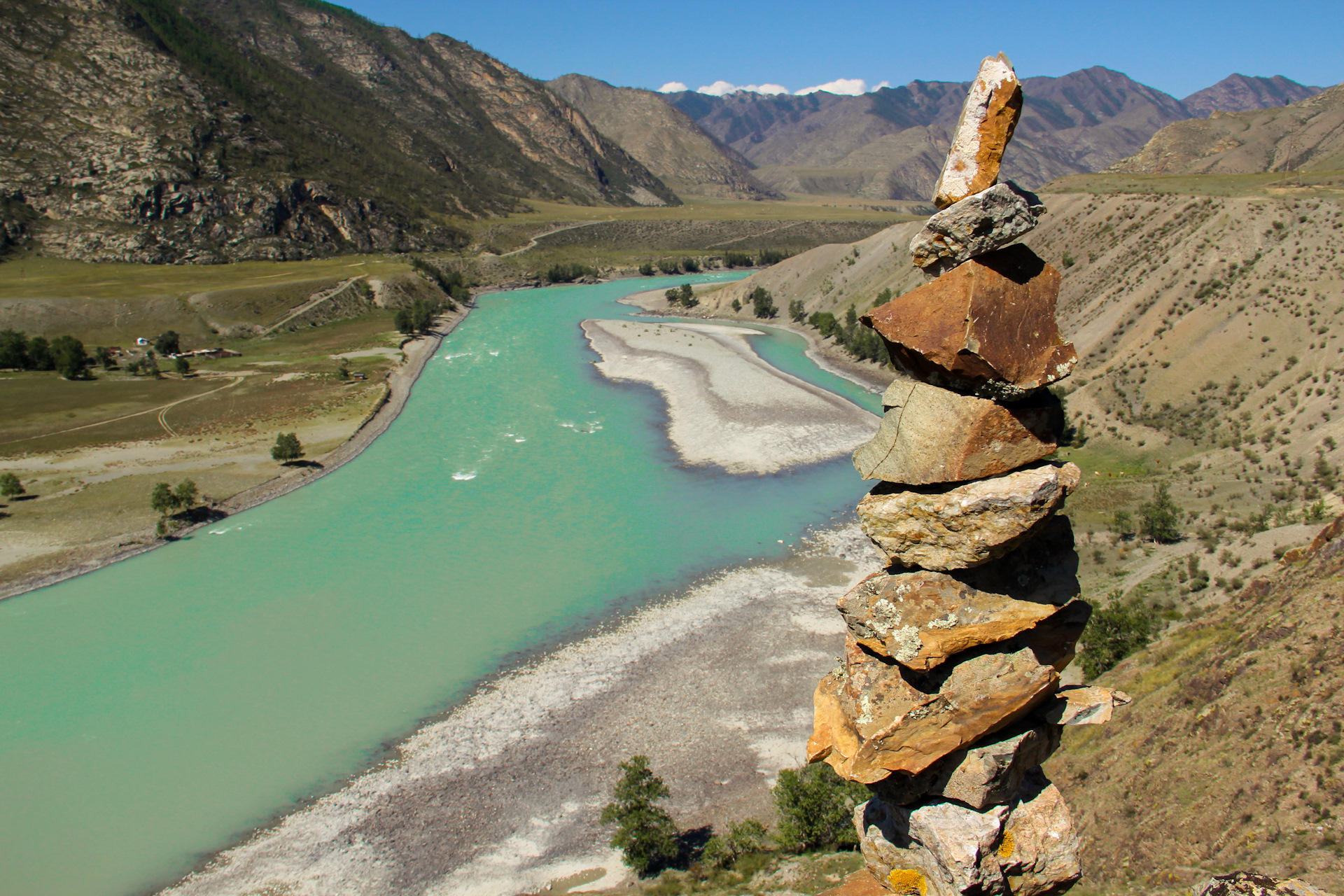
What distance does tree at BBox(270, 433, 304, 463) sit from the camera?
4462 cm

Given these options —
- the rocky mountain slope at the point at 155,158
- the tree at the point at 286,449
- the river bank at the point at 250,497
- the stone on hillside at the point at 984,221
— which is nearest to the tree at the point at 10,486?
the river bank at the point at 250,497

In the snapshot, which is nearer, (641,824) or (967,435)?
(967,435)

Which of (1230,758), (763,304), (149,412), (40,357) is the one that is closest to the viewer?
(1230,758)

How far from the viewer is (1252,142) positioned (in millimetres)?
100500

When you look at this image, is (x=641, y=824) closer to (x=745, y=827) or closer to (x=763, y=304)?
(x=745, y=827)

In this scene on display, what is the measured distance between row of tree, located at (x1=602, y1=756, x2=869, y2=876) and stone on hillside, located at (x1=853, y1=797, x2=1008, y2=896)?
8599mm

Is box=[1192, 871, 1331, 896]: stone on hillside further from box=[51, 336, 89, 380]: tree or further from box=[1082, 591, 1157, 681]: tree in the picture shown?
box=[51, 336, 89, 380]: tree

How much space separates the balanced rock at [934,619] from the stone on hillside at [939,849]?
1.69 m

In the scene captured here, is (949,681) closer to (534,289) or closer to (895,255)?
(895,255)

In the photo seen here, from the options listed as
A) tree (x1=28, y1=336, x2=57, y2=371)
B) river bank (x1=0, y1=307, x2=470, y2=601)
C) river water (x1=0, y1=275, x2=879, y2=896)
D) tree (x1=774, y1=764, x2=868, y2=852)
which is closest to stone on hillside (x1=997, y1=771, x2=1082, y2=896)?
tree (x1=774, y1=764, x2=868, y2=852)

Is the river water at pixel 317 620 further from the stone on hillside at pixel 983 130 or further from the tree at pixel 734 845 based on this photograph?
the stone on hillside at pixel 983 130

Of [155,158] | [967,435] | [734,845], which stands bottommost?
[734,845]

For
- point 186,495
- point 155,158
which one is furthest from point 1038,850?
point 155,158

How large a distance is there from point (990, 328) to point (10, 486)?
157 feet
